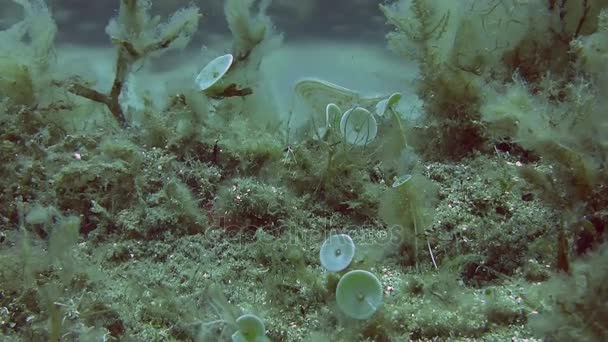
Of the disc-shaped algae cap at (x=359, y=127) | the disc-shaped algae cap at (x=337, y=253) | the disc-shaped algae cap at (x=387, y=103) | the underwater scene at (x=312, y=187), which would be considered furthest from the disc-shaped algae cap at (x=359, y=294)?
the disc-shaped algae cap at (x=387, y=103)

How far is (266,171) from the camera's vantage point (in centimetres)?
377

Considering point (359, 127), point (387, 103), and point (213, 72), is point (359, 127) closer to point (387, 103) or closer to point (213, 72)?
point (387, 103)

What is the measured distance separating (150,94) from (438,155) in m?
2.34

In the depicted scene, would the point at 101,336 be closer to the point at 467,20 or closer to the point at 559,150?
the point at 559,150

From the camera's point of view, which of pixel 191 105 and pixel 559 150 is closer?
pixel 559 150

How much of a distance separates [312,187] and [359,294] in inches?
49.0

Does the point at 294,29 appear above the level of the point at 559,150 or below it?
below

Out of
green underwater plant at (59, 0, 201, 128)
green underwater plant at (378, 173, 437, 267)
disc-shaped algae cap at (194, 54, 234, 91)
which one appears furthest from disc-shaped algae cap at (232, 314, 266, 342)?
green underwater plant at (59, 0, 201, 128)

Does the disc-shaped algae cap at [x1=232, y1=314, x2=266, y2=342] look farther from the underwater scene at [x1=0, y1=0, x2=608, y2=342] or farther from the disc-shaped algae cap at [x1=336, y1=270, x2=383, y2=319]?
the disc-shaped algae cap at [x1=336, y1=270, x2=383, y2=319]

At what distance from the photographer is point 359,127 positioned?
11.9 ft

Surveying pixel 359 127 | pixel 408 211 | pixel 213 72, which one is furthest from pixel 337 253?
pixel 213 72

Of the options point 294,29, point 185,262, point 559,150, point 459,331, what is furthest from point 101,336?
point 294,29

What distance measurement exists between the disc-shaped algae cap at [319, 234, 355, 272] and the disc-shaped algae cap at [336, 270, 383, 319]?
171mm

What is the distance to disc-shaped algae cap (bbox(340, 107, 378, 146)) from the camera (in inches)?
142
